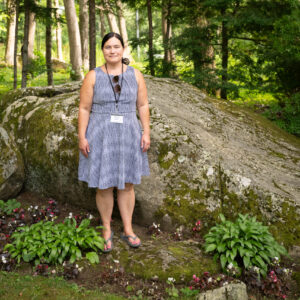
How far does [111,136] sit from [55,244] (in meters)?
1.40

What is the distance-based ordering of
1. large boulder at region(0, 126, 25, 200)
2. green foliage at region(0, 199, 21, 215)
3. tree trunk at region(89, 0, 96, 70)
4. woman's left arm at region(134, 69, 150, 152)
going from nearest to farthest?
woman's left arm at region(134, 69, 150, 152) < green foliage at region(0, 199, 21, 215) < large boulder at region(0, 126, 25, 200) < tree trunk at region(89, 0, 96, 70)

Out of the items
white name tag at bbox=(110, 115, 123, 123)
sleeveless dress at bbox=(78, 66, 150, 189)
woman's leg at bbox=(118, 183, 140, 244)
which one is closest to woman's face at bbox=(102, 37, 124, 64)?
sleeveless dress at bbox=(78, 66, 150, 189)

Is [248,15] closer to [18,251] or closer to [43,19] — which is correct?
[43,19]

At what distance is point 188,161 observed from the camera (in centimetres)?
471

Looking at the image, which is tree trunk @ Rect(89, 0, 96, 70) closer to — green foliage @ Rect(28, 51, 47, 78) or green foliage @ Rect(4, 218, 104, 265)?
green foliage @ Rect(28, 51, 47, 78)

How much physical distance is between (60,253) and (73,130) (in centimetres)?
196

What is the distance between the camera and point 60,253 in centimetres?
385

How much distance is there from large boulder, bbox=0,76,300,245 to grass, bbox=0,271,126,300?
1506mm

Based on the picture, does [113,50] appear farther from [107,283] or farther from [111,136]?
[107,283]

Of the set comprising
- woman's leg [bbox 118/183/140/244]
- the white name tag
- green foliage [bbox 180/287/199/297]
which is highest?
the white name tag

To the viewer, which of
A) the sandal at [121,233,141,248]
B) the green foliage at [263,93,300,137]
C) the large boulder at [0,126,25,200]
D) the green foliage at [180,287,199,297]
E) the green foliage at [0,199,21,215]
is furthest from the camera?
the green foliage at [263,93,300,137]

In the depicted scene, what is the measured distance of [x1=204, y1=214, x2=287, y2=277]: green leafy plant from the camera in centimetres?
369

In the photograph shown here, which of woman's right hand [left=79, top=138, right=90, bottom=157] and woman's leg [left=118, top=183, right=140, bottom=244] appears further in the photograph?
woman's leg [left=118, top=183, right=140, bottom=244]

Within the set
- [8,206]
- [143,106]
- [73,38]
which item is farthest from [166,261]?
[73,38]
